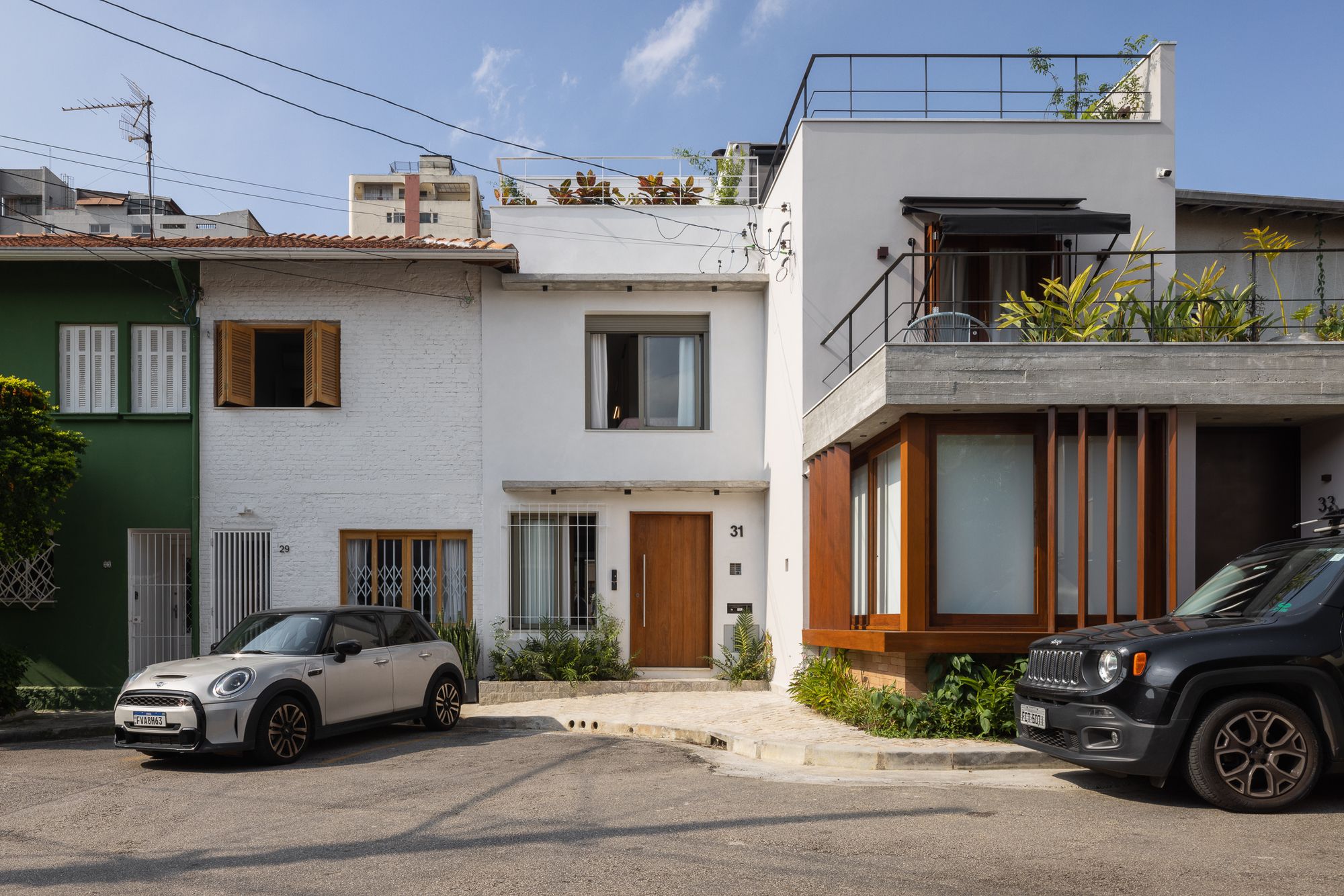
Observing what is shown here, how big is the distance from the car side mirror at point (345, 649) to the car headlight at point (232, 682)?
3.33ft

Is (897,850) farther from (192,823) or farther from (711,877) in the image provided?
(192,823)

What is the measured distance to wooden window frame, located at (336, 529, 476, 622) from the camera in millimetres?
16703

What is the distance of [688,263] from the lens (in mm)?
17234

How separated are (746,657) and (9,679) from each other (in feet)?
30.6

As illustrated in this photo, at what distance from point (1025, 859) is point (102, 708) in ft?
45.5

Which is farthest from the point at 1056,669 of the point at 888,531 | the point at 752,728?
the point at 752,728

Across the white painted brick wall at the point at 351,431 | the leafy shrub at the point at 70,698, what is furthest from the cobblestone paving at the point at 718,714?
the leafy shrub at the point at 70,698

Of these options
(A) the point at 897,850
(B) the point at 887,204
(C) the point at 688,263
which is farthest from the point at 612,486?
(A) the point at 897,850

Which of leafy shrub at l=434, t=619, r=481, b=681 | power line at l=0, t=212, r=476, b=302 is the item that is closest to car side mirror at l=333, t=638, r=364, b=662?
leafy shrub at l=434, t=619, r=481, b=681

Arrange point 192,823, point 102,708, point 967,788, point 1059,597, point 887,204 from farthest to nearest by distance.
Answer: point 102,708 → point 887,204 → point 1059,597 → point 967,788 → point 192,823

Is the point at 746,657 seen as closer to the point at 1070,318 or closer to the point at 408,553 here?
the point at 408,553

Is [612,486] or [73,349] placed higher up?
[73,349]

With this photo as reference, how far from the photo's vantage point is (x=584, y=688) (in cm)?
1550

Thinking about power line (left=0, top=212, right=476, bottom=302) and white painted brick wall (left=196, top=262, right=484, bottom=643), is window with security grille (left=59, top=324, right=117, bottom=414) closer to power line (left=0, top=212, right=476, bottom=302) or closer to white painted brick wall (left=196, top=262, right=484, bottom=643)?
power line (left=0, top=212, right=476, bottom=302)
